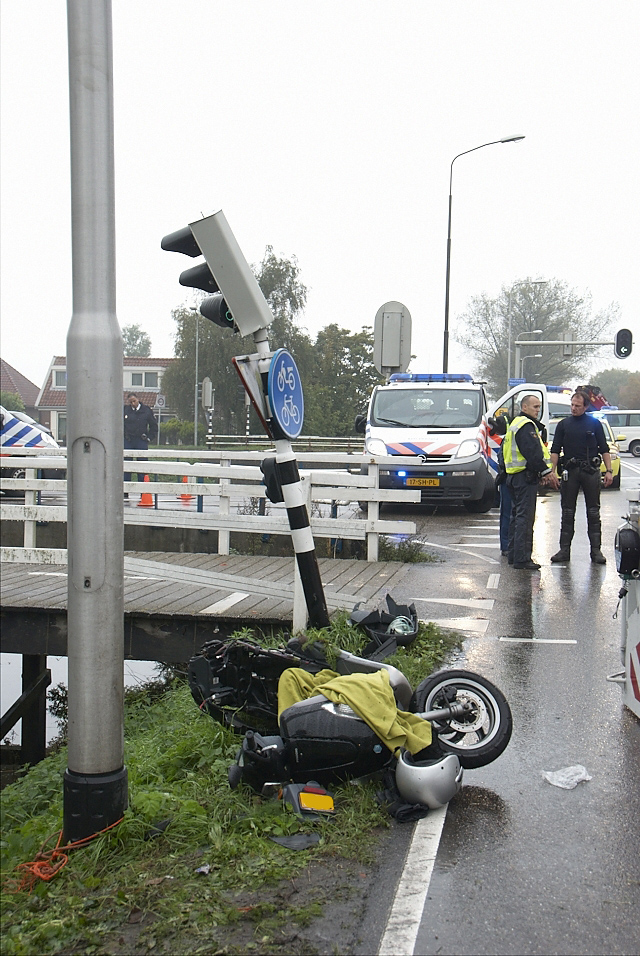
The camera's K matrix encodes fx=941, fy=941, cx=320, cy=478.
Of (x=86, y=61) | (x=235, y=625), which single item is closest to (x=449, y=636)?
(x=235, y=625)

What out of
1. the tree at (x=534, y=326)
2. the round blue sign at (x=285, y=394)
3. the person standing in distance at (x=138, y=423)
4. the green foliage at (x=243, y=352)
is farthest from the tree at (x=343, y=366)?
the round blue sign at (x=285, y=394)

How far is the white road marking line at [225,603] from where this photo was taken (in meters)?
7.60

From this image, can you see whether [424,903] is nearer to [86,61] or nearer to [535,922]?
[535,922]

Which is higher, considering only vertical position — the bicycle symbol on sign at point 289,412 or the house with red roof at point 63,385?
the house with red roof at point 63,385

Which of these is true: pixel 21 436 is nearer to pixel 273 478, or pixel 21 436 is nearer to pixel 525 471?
pixel 525 471

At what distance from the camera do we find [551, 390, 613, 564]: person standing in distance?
11234 millimetres

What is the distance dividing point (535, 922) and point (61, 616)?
553 centimetres

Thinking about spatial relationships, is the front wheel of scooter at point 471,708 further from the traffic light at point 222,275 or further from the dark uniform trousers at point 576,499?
the dark uniform trousers at point 576,499

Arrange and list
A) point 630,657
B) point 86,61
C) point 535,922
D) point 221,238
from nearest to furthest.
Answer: point 535,922 < point 86,61 < point 221,238 < point 630,657

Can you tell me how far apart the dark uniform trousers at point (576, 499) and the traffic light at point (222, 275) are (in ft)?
22.4

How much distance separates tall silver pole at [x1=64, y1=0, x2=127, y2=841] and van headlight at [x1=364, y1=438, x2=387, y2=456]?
12.7 metres

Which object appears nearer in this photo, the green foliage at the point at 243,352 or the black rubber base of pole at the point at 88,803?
the black rubber base of pole at the point at 88,803

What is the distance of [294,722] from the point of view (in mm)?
4285

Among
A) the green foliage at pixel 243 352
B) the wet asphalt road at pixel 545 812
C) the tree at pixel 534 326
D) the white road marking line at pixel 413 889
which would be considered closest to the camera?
the white road marking line at pixel 413 889
